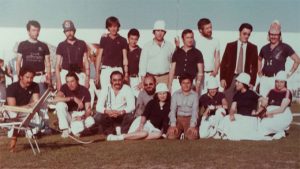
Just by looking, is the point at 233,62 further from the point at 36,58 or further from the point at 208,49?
the point at 36,58

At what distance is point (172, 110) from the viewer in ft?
19.7

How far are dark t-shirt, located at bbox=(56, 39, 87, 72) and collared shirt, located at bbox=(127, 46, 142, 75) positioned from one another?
628 mm

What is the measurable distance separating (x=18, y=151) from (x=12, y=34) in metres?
1.59

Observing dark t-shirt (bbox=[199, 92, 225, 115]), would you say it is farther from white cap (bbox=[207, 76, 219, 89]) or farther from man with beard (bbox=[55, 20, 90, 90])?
man with beard (bbox=[55, 20, 90, 90])

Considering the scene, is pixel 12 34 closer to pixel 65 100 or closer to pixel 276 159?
pixel 65 100

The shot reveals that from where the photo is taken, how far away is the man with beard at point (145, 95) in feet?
20.1

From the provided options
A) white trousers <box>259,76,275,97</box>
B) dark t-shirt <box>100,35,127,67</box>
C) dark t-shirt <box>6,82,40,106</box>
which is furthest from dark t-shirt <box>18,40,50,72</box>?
white trousers <box>259,76,275,97</box>

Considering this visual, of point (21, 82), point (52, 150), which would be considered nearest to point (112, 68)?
point (21, 82)

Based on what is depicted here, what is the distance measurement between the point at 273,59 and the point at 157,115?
1.84m

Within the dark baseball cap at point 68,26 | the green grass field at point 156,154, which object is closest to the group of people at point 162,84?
the dark baseball cap at point 68,26

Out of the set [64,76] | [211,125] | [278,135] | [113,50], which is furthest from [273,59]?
[64,76]

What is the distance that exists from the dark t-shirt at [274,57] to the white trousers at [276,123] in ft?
1.76

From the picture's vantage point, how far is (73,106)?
6.23 m

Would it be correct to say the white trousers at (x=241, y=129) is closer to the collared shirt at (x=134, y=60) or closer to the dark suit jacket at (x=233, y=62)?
the dark suit jacket at (x=233, y=62)
